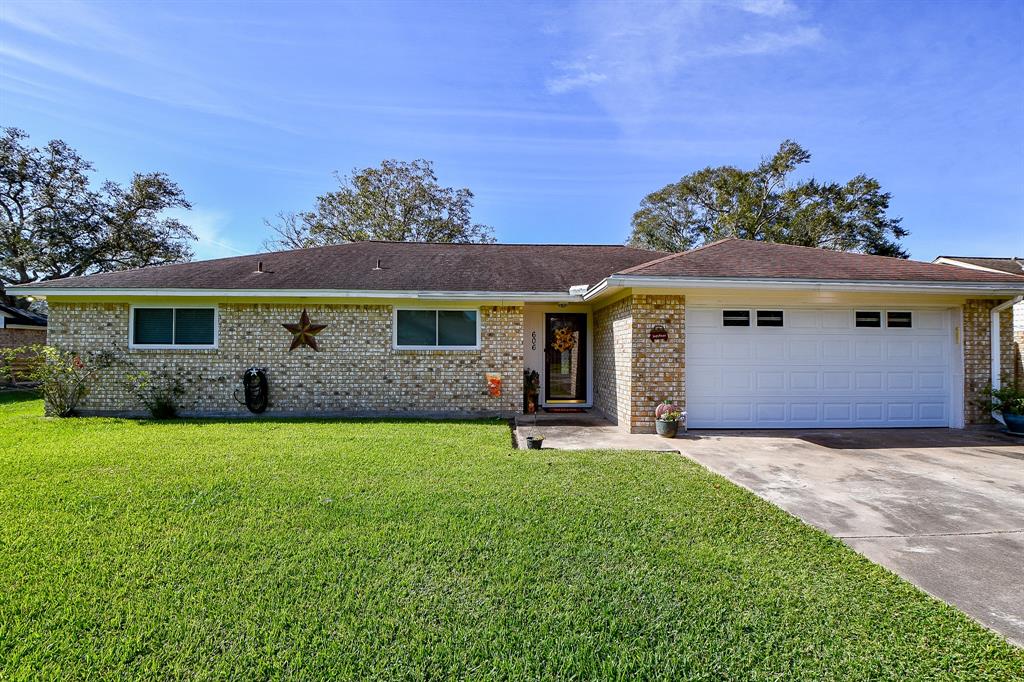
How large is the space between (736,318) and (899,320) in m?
3.09

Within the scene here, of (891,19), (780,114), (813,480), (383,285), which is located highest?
(780,114)

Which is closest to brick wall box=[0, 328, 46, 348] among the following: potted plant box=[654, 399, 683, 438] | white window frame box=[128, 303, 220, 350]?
white window frame box=[128, 303, 220, 350]

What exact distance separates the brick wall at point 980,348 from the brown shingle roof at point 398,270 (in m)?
6.73

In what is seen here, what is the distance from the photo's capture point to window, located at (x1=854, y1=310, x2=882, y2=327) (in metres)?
8.39

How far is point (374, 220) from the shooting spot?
26359 millimetres

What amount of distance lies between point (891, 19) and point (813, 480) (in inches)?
355

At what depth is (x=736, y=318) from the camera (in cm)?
831

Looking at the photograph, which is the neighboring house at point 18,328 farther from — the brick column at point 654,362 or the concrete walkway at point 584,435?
the brick column at point 654,362

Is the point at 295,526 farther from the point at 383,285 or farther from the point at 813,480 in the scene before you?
the point at 383,285

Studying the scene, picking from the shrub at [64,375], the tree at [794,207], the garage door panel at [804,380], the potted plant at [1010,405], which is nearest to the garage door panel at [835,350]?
the garage door panel at [804,380]

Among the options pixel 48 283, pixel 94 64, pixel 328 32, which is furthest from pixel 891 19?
pixel 48 283

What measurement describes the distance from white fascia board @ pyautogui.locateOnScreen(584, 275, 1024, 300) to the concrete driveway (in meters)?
2.48

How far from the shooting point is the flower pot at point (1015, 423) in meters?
7.64

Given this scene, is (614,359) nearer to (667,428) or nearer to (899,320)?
(667,428)
